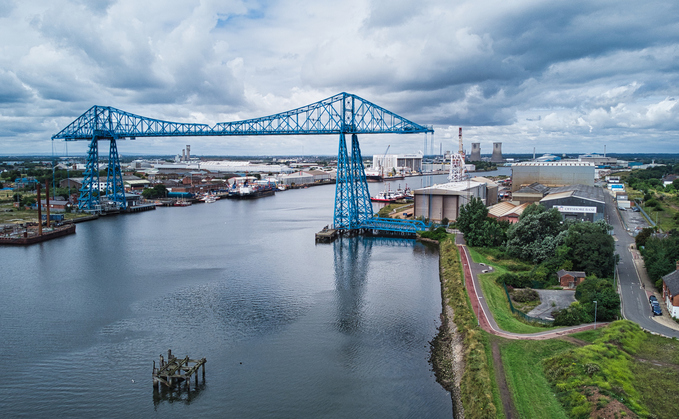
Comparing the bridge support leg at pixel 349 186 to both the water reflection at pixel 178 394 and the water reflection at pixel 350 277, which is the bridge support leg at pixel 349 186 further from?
the water reflection at pixel 178 394

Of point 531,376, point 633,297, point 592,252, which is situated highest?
point 592,252

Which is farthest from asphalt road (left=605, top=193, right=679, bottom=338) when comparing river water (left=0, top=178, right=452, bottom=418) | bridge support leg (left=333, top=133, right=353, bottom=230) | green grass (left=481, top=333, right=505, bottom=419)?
bridge support leg (left=333, top=133, right=353, bottom=230)

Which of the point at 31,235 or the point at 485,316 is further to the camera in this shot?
the point at 31,235

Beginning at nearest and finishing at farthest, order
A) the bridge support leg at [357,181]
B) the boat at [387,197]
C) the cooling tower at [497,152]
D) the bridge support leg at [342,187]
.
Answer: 1. the bridge support leg at [342,187]
2. the bridge support leg at [357,181]
3. the boat at [387,197]
4. the cooling tower at [497,152]

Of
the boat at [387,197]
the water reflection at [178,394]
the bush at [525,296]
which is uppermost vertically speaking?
the boat at [387,197]

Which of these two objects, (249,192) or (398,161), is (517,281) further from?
(398,161)

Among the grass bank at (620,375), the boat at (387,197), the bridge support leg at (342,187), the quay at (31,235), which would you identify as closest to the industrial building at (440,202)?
the bridge support leg at (342,187)

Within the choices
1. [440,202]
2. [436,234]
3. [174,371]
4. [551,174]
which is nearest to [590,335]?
[174,371]
